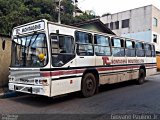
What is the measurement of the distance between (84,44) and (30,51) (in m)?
2.28

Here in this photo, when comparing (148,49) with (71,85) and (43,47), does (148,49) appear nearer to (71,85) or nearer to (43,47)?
(71,85)

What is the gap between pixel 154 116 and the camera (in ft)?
22.7

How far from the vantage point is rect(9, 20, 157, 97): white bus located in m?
7.98

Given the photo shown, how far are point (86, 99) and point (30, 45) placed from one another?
297 centimetres

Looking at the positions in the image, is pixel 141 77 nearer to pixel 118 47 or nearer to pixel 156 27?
pixel 118 47

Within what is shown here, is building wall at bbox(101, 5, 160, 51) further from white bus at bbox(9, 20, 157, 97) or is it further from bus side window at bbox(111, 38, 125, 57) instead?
white bus at bbox(9, 20, 157, 97)

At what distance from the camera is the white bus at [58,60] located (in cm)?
798

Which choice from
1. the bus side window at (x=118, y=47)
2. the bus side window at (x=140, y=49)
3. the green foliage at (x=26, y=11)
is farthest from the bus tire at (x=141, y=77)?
the green foliage at (x=26, y=11)

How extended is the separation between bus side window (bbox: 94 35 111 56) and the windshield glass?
2903 mm

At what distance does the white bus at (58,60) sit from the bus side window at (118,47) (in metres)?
0.11

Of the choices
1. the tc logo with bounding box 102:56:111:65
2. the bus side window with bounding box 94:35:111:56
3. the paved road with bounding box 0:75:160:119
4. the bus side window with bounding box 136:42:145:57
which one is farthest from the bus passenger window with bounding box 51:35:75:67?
the bus side window with bounding box 136:42:145:57

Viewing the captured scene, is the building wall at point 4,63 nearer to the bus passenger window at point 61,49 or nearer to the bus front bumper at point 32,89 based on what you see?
the bus front bumper at point 32,89

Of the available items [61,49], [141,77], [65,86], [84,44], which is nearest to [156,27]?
[141,77]

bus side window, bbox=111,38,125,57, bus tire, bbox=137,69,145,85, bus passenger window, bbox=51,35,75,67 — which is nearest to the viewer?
bus passenger window, bbox=51,35,75,67
